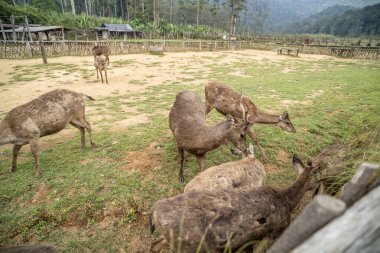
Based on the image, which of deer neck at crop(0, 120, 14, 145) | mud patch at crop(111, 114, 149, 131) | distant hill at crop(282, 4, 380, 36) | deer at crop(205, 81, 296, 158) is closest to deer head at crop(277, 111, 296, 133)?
deer at crop(205, 81, 296, 158)

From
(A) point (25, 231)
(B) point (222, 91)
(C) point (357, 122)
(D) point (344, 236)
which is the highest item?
(D) point (344, 236)

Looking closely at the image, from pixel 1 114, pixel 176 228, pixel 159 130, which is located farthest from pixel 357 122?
pixel 1 114

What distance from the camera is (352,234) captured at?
3.70ft

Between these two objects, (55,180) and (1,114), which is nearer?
(55,180)

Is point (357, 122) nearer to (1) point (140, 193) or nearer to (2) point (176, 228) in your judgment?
(1) point (140, 193)

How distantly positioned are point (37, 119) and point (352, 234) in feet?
19.0

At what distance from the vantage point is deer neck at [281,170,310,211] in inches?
125

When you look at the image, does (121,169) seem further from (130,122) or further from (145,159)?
(130,122)

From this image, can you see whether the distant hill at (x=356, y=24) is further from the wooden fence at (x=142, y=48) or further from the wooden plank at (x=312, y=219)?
the wooden plank at (x=312, y=219)

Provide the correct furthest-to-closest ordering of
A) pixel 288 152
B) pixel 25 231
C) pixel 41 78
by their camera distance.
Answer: pixel 41 78
pixel 288 152
pixel 25 231

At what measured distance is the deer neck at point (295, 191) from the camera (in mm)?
3184

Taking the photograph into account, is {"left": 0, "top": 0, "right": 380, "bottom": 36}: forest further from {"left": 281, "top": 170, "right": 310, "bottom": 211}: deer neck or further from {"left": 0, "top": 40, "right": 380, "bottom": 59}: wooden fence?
{"left": 281, "top": 170, "right": 310, "bottom": 211}: deer neck

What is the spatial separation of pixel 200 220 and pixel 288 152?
4.10 m

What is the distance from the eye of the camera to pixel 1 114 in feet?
27.9
